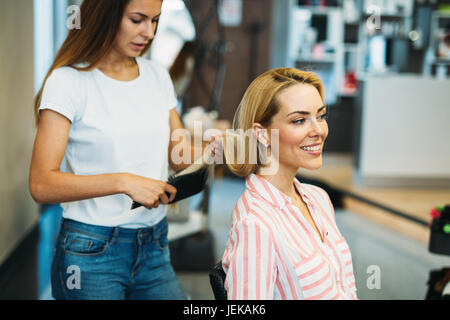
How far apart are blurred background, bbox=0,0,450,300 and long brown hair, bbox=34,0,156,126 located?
0.40 m

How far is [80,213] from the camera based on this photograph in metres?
1.25

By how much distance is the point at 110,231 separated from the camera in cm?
127

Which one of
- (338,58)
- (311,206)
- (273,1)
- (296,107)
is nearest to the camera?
(296,107)

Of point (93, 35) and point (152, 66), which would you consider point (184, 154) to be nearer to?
point (152, 66)

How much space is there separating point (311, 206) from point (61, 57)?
2.28ft

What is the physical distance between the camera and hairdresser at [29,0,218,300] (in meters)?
1.14

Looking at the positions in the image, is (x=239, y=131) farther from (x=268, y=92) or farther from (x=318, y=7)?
(x=318, y=7)

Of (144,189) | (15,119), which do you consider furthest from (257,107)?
(15,119)

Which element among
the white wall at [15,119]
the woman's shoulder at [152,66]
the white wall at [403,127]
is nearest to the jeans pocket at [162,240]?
the woman's shoulder at [152,66]

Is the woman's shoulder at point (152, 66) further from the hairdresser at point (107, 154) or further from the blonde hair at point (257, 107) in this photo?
the blonde hair at point (257, 107)

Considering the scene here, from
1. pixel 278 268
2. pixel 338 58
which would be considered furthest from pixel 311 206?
pixel 338 58

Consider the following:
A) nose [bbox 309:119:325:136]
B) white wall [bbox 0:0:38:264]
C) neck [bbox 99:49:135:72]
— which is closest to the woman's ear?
nose [bbox 309:119:325:136]

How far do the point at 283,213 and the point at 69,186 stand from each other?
1.57 ft

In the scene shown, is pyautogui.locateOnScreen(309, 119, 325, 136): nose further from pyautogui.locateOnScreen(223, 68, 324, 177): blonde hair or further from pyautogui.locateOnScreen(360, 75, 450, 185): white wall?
pyautogui.locateOnScreen(360, 75, 450, 185): white wall
